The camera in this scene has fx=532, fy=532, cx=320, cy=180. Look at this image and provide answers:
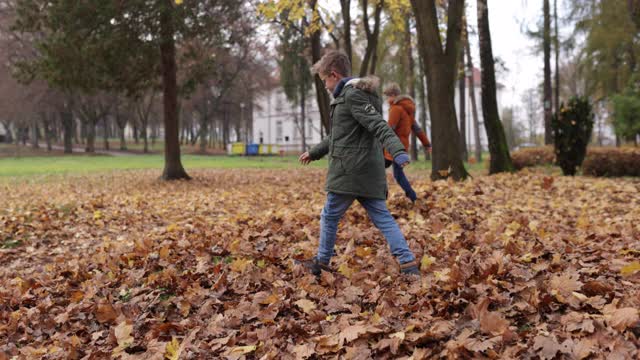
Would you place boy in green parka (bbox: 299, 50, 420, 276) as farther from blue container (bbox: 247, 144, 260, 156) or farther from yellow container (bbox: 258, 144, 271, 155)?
yellow container (bbox: 258, 144, 271, 155)

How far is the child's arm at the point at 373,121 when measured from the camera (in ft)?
12.2

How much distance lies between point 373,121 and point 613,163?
11.3m

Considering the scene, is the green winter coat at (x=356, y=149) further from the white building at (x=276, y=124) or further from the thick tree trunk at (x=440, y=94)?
the white building at (x=276, y=124)

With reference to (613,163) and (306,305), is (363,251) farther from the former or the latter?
(613,163)

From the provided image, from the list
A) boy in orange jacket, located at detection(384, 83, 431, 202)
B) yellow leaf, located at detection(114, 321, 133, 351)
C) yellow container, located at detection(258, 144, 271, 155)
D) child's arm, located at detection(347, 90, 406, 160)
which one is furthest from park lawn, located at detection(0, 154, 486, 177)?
yellow leaf, located at detection(114, 321, 133, 351)

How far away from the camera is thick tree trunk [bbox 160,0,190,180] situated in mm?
15539

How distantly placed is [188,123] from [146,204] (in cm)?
6263

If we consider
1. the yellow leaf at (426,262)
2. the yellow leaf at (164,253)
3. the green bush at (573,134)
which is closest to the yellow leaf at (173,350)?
the yellow leaf at (426,262)

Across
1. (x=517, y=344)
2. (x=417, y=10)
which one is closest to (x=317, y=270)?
(x=517, y=344)

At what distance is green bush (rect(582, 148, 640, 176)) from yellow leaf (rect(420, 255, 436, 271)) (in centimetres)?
1036

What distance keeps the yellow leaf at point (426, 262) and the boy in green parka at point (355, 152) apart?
0.27m

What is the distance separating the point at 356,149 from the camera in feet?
13.4

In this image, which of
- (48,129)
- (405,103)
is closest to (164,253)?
(405,103)

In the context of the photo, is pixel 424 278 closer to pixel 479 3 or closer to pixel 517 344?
pixel 517 344
